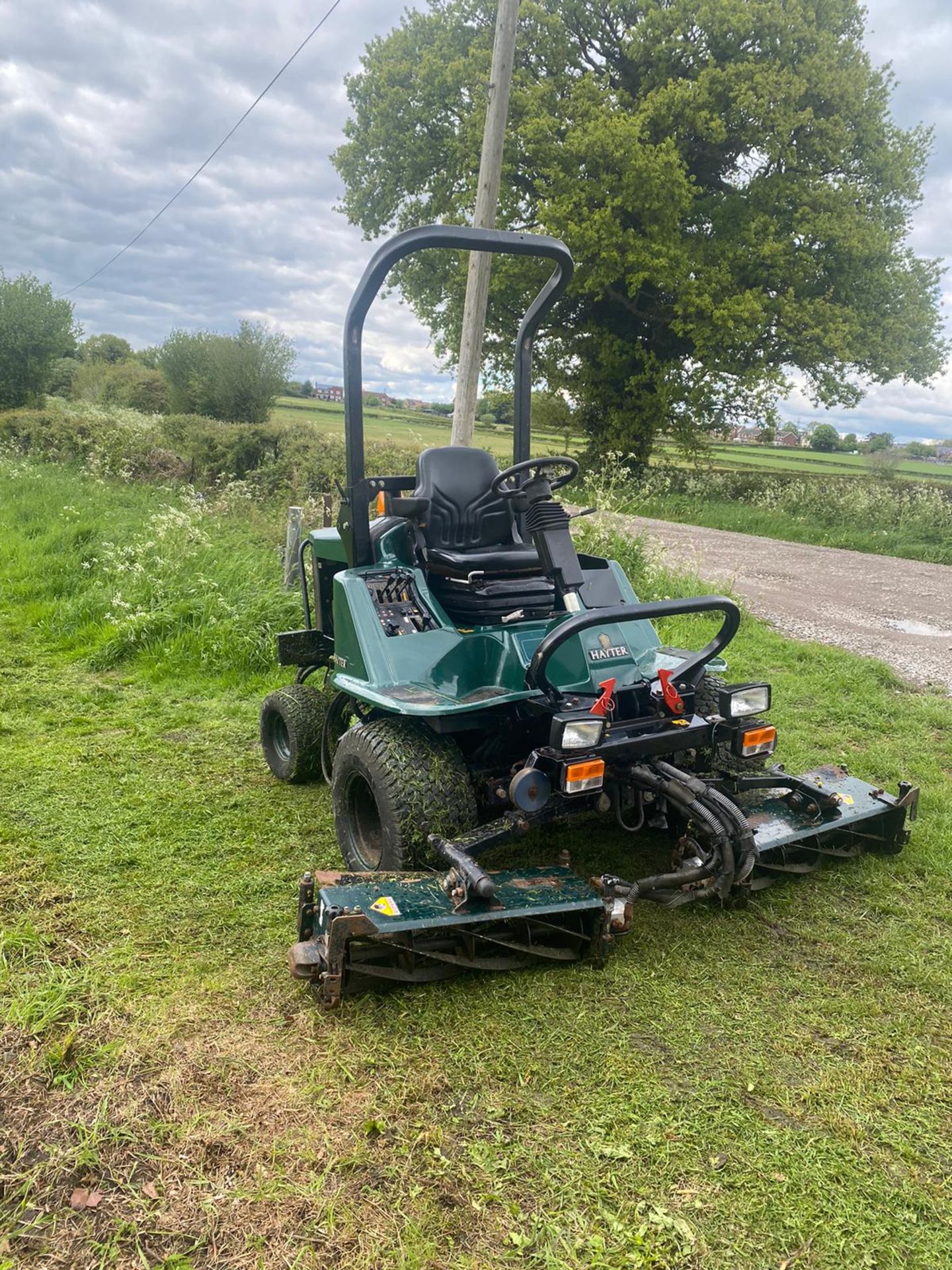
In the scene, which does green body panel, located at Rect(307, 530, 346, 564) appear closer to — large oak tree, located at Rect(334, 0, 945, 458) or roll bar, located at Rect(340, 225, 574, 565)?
roll bar, located at Rect(340, 225, 574, 565)

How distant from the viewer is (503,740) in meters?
3.47

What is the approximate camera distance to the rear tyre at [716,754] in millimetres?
3473

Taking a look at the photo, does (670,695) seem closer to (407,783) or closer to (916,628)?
(407,783)

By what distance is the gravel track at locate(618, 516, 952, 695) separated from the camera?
7496 mm

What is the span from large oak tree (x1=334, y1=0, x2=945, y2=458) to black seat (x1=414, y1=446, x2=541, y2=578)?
14.9 metres

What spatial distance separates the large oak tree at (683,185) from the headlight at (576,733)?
53.6ft

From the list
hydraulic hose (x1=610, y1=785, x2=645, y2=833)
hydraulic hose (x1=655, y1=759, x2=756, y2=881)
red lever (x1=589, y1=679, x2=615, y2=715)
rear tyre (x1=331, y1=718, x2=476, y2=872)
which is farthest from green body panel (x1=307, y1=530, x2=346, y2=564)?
hydraulic hose (x1=655, y1=759, x2=756, y2=881)

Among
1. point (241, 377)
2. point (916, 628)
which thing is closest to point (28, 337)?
point (241, 377)

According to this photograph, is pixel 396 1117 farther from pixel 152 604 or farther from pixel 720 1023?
pixel 152 604

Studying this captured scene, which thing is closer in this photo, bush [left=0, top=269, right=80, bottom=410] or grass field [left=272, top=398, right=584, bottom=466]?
grass field [left=272, top=398, right=584, bottom=466]

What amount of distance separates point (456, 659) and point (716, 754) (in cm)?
110

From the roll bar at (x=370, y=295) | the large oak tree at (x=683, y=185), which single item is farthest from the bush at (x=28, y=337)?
the roll bar at (x=370, y=295)

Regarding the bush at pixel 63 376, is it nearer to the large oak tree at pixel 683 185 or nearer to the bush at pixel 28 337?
A: the bush at pixel 28 337

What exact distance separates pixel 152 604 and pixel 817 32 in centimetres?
1822
